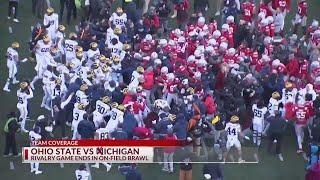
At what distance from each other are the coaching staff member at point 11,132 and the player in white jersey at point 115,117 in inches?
88.9

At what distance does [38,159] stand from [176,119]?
3.42 metres

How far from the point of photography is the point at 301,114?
82.0 feet

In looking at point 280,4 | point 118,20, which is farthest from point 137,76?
point 280,4

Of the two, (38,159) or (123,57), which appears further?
(123,57)

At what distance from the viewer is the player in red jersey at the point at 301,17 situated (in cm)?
2963

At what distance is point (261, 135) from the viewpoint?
25547 mm

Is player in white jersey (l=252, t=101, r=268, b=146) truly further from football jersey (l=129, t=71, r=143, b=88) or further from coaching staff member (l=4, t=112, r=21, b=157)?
coaching staff member (l=4, t=112, r=21, b=157)

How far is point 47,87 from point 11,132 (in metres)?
2.11

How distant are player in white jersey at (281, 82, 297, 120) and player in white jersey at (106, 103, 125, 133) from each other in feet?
13.6

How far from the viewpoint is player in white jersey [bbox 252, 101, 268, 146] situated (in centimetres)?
2498

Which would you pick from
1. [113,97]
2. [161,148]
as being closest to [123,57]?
[113,97]

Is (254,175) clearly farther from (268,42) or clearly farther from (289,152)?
(268,42)

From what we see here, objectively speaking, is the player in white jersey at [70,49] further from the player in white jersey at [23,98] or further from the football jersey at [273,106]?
the football jersey at [273,106]

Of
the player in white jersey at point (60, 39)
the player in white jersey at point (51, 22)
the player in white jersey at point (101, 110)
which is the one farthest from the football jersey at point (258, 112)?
the player in white jersey at point (51, 22)
